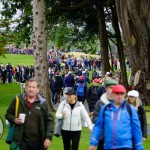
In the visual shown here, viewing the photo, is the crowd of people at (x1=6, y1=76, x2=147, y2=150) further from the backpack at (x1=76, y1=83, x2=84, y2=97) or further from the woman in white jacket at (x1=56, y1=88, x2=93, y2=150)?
the backpack at (x1=76, y1=83, x2=84, y2=97)

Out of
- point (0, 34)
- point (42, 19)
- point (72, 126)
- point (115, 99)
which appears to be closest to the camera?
point (115, 99)

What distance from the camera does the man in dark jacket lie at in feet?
26.4

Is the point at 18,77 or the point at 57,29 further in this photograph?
the point at 18,77

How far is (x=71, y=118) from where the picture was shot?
1045cm

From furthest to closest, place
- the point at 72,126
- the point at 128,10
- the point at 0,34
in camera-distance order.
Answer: the point at 0,34 → the point at 128,10 → the point at 72,126

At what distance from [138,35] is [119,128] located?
2016cm

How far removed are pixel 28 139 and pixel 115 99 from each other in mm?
1513

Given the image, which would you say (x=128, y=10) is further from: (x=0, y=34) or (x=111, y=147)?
(x=111, y=147)

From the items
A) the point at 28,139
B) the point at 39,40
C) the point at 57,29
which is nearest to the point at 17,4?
the point at 57,29

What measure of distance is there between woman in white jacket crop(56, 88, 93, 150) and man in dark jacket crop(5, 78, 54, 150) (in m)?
2.24

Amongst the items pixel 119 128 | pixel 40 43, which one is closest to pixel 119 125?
pixel 119 128

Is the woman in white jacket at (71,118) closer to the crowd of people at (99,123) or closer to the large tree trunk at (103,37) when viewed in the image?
the crowd of people at (99,123)

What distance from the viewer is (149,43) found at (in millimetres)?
27156

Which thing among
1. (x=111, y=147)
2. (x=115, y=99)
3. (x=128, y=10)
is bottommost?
(x=111, y=147)
